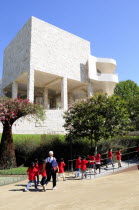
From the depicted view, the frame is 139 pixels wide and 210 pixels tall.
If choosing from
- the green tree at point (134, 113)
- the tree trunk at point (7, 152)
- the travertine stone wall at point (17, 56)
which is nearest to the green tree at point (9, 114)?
the tree trunk at point (7, 152)

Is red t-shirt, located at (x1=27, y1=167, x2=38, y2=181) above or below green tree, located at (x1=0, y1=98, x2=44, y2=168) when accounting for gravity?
below

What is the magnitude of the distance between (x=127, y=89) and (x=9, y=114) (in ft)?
83.0

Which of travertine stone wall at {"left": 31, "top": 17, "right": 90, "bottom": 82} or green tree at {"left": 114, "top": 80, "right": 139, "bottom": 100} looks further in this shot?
green tree at {"left": 114, "top": 80, "right": 139, "bottom": 100}

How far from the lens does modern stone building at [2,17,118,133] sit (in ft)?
86.7

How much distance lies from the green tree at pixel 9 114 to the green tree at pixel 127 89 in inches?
884

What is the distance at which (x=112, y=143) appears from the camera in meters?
17.0

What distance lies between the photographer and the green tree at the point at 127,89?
3195 cm

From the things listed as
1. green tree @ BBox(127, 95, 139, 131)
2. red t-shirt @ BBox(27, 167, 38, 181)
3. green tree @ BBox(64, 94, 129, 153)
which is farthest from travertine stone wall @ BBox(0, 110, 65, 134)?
red t-shirt @ BBox(27, 167, 38, 181)

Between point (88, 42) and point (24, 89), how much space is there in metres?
15.7

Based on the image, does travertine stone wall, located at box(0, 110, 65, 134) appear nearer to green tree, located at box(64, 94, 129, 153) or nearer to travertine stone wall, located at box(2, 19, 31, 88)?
travertine stone wall, located at box(2, 19, 31, 88)

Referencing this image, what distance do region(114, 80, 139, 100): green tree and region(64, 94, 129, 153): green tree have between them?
719 inches

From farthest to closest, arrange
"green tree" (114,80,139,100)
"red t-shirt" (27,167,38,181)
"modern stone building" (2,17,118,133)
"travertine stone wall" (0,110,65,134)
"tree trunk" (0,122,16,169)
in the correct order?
1. "green tree" (114,80,139,100)
2. "modern stone building" (2,17,118,133)
3. "travertine stone wall" (0,110,65,134)
4. "tree trunk" (0,122,16,169)
5. "red t-shirt" (27,167,38,181)

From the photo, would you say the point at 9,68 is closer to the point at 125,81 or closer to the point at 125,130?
the point at 125,81

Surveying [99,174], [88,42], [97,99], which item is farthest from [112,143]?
[88,42]
